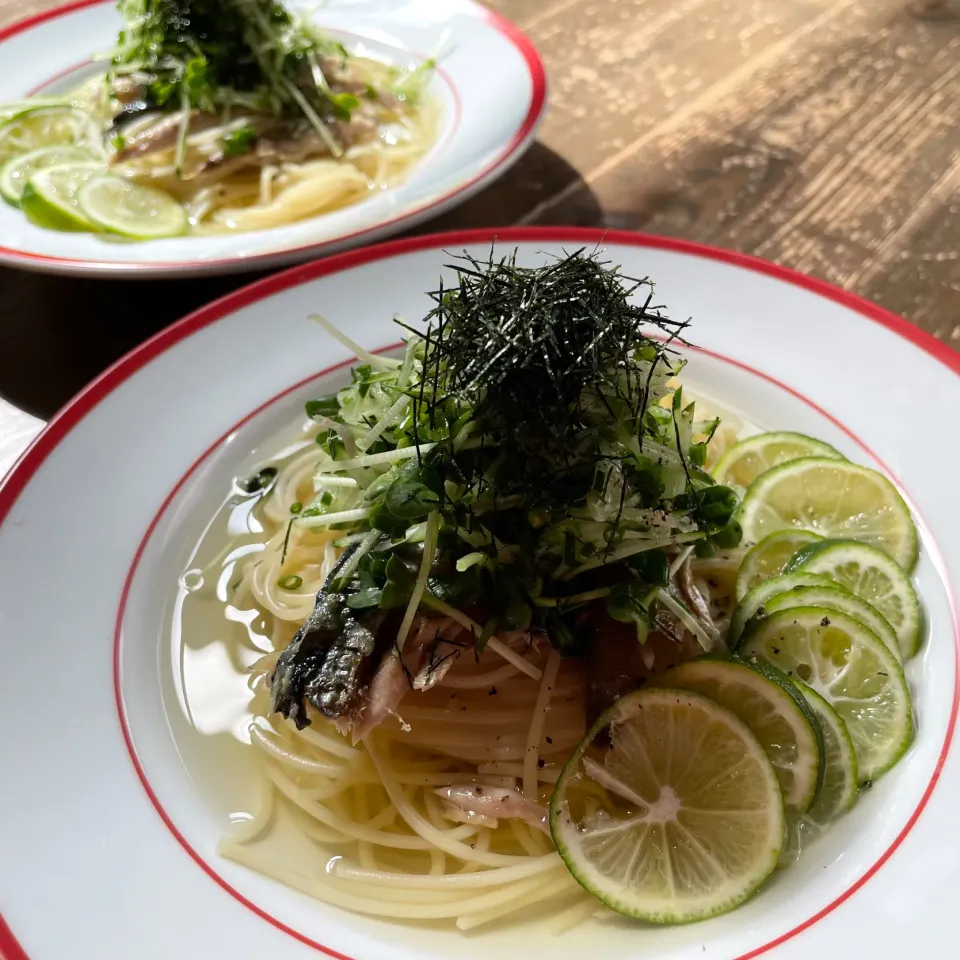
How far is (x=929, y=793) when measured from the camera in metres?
1.97

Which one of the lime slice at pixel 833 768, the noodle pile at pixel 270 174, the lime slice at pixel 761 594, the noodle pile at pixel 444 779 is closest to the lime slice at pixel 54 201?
the noodle pile at pixel 270 174

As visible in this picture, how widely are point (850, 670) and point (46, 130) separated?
199 inches

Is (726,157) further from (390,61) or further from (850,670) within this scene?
(850,670)

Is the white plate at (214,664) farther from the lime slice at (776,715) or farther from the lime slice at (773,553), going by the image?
the lime slice at (773,553)

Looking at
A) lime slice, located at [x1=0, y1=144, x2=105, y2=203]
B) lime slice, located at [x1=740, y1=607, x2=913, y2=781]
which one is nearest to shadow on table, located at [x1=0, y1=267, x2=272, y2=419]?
lime slice, located at [x1=0, y1=144, x2=105, y2=203]

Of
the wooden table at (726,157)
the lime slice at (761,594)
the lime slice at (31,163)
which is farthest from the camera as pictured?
the lime slice at (31,163)

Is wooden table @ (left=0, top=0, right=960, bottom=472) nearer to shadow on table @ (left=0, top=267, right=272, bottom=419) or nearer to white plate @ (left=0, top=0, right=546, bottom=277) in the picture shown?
shadow on table @ (left=0, top=267, right=272, bottom=419)

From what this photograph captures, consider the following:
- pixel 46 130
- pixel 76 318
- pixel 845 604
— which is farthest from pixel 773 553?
pixel 46 130

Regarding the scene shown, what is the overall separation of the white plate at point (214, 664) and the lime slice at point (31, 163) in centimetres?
181

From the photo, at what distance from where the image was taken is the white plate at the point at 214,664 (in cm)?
183

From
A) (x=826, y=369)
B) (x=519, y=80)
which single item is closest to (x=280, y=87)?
(x=519, y=80)

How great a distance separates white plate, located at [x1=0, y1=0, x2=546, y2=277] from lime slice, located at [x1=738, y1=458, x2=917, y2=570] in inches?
72.6

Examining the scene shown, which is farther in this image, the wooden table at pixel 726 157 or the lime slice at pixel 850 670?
the wooden table at pixel 726 157

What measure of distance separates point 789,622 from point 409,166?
11.5 ft
